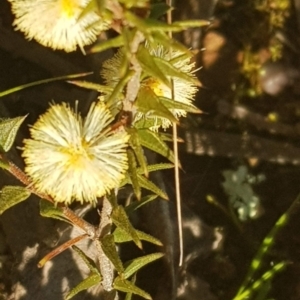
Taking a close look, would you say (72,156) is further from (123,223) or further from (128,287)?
(128,287)

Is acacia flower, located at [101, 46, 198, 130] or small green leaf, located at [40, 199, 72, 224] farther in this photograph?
small green leaf, located at [40, 199, 72, 224]

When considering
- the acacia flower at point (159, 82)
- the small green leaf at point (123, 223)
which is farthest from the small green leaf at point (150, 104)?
the small green leaf at point (123, 223)

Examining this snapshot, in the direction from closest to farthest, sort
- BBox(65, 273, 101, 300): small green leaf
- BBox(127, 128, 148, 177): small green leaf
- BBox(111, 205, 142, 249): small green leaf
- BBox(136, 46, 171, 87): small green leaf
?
BBox(136, 46, 171, 87): small green leaf
BBox(127, 128, 148, 177): small green leaf
BBox(111, 205, 142, 249): small green leaf
BBox(65, 273, 101, 300): small green leaf

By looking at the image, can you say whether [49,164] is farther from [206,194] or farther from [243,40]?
[243,40]

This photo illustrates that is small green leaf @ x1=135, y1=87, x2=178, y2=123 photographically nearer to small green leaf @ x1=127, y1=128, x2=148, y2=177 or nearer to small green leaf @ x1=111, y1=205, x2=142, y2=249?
small green leaf @ x1=127, y1=128, x2=148, y2=177

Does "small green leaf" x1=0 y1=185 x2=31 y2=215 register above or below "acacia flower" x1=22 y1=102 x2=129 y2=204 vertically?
below

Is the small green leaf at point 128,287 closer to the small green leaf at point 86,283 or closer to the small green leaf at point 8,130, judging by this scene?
the small green leaf at point 86,283

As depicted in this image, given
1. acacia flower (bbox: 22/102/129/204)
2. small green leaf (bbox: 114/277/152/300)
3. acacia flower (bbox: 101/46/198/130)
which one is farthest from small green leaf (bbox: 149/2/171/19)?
small green leaf (bbox: 114/277/152/300)

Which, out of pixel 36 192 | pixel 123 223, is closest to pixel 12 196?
pixel 36 192
